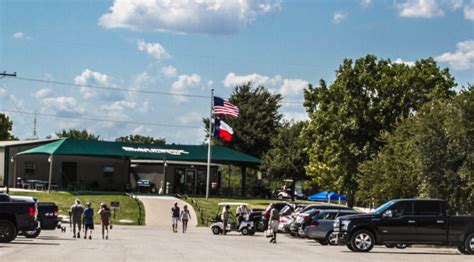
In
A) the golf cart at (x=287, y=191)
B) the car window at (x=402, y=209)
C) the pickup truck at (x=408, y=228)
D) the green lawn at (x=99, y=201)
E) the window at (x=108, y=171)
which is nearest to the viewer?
the pickup truck at (x=408, y=228)

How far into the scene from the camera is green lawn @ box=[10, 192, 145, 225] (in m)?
51.9

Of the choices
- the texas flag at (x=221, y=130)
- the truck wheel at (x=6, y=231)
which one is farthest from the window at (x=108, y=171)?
the truck wheel at (x=6, y=231)

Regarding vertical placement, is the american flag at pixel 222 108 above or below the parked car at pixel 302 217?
above

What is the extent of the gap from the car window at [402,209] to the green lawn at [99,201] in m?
26.1

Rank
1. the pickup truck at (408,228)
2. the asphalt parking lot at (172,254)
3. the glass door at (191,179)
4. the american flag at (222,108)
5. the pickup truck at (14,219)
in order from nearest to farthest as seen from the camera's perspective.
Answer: the asphalt parking lot at (172,254) → the pickup truck at (408,228) → the pickup truck at (14,219) → the american flag at (222,108) → the glass door at (191,179)

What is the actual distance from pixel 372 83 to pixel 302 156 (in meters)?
27.1

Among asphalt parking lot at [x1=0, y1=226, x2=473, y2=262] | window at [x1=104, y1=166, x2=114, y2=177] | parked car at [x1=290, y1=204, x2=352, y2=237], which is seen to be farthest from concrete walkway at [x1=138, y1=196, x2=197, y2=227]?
asphalt parking lot at [x1=0, y1=226, x2=473, y2=262]

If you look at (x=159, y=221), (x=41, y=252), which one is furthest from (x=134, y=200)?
(x=41, y=252)

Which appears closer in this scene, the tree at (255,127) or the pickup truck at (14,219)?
the pickup truck at (14,219)

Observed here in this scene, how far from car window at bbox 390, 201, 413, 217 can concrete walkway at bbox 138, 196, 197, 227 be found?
25781mm

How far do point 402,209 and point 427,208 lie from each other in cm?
85

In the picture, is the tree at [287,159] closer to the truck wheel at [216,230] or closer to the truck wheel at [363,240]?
the truck wheel at [216,230]

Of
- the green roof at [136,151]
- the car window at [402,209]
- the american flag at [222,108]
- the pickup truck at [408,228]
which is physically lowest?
the pickup truck at [408,228]

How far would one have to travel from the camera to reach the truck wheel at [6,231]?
2797 centimetres
